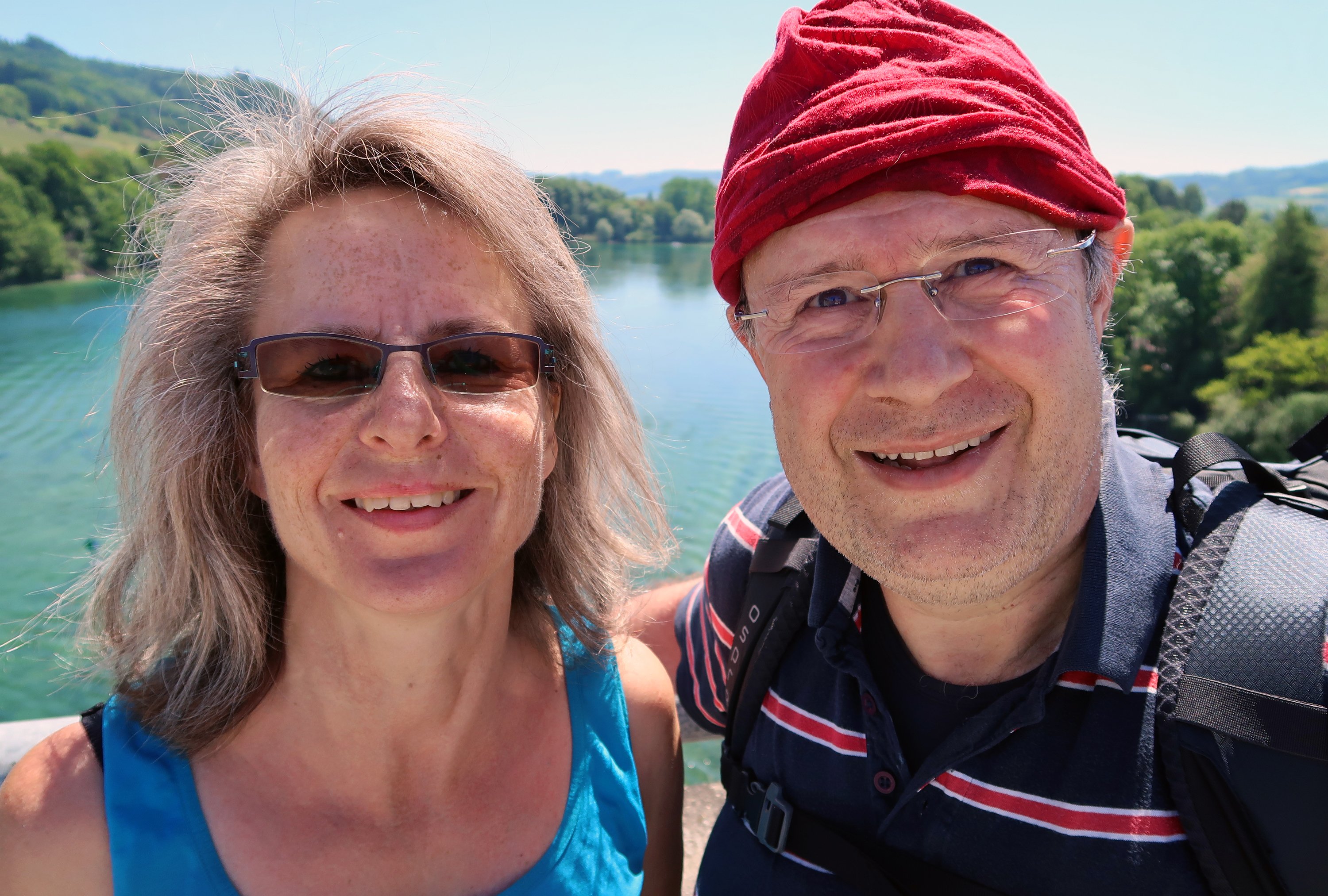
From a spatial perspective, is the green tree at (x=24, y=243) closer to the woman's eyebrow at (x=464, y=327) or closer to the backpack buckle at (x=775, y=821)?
the woman's eyebrow at (x=464, y=327)

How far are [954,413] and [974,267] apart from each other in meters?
0.31

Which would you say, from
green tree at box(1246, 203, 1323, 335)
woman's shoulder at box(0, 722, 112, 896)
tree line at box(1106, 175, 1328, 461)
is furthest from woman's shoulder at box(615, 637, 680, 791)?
green tree at box(1246, 203, 1323, 335)

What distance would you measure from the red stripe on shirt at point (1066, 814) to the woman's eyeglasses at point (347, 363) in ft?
3.94

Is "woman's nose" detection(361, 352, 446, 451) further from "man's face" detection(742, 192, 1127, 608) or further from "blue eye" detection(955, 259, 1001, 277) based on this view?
"blue eye" detection(955, 259, 1001, 277)

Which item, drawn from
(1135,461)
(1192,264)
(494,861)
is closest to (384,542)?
(494,861)

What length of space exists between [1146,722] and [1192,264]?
183 feet

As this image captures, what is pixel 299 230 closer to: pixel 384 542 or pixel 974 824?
pixel 384 542

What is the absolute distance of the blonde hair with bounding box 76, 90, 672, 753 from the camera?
5.52ft

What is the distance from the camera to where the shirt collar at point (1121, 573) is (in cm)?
145

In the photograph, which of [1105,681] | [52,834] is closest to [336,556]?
[52,834]

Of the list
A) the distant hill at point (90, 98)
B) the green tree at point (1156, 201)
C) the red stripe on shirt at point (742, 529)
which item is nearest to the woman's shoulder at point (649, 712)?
the red stripe on shirt at point (742, 529)

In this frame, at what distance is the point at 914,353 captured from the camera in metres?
1.60

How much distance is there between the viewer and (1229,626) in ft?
4.37

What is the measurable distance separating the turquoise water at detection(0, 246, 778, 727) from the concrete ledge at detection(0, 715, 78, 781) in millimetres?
98
